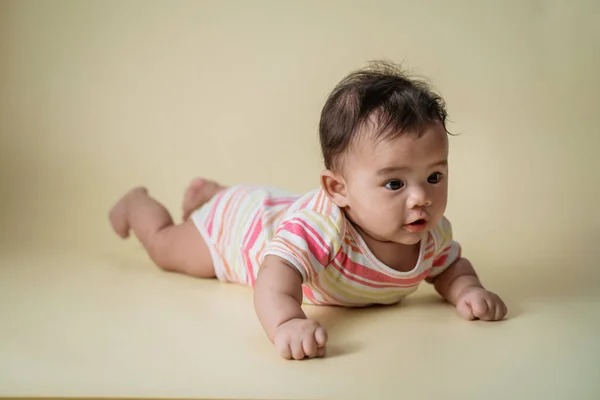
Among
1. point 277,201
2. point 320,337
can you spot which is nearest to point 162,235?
point 277,201

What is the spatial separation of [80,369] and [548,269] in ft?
3.91

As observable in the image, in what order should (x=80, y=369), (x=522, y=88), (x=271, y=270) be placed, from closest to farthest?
(x=80, y=369) < (x=271, y=270) < (x=522, y=88)

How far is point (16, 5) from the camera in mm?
2922

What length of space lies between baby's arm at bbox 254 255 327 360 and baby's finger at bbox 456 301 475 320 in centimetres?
35

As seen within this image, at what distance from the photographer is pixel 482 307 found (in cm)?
163

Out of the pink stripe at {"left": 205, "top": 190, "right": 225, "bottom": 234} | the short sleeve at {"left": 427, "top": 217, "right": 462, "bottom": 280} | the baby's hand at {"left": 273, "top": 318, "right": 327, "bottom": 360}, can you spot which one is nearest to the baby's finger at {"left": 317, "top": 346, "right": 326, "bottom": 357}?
the baby's hand at {"left": 273, "top": 318, "right": 327, "bottom": 360}

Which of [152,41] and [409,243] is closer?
[409,243]

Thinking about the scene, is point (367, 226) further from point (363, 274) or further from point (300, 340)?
point (300, 340)

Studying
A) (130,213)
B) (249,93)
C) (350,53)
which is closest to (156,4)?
(249,93)

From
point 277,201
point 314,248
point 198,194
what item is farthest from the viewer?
point 198,194

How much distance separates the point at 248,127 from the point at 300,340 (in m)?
1.57

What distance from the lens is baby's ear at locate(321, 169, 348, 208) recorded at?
1.62 meters

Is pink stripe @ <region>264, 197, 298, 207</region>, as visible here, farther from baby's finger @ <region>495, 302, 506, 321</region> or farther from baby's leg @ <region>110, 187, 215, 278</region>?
baby's finger @ <region>495, 302, 506, 321</region>

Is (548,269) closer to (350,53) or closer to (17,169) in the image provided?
(350,53)
